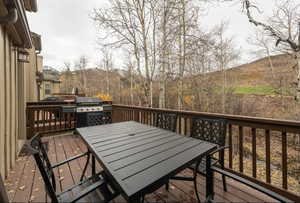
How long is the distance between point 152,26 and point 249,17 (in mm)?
4708

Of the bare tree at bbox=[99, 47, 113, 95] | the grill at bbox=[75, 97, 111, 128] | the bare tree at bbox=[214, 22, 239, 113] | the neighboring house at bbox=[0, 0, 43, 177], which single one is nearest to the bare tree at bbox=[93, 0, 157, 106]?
the grill at bbox=[75, 97, 111, 128]

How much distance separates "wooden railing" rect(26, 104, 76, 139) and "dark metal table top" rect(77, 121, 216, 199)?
3.43m

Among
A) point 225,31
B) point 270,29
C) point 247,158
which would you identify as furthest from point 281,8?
point 247,158

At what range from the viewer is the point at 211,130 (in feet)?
7.38

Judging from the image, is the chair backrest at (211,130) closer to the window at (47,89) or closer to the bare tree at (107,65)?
the bare tree at (107,65)

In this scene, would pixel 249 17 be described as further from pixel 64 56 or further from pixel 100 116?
pixel 64 56

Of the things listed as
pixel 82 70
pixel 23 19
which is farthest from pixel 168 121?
pixel 82 70

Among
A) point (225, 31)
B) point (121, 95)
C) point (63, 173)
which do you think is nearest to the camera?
point (63, 173)

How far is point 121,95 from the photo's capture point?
56.6ft

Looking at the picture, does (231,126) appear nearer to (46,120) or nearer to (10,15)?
(10,15)

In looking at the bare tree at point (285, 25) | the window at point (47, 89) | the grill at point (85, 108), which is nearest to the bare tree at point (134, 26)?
the grill at point (85, 108)

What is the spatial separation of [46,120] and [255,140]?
18.9ft

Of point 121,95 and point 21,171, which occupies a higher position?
point 121,95

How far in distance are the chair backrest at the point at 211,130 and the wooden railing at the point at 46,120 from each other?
411cm
